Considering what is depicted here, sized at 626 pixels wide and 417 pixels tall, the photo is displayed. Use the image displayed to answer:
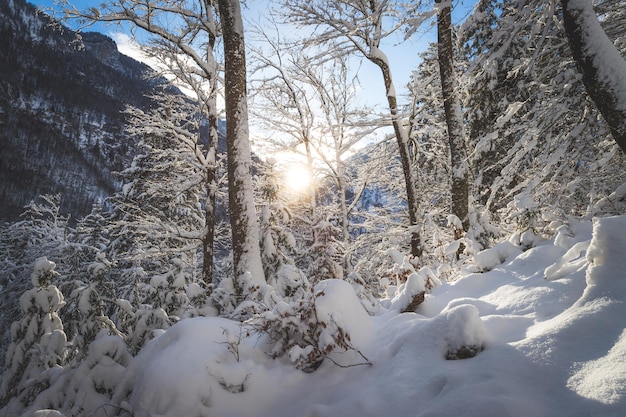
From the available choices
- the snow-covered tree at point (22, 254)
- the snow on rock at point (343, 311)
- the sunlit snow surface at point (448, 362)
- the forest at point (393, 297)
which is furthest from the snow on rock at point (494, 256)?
the snow-covered tree at point (22, 254)

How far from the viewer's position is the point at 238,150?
5.39 meters

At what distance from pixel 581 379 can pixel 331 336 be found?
4.52 ft

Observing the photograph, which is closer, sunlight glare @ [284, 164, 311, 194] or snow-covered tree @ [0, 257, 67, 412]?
snow-covered tree @ [0, 257, 67, 412]

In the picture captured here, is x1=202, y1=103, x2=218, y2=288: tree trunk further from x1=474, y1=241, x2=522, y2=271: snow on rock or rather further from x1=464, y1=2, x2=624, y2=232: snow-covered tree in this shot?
x1=464, y1=2, x2=624, y2=232: snow-covered tree

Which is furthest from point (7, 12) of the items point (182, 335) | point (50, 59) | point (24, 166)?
point (182, 335)

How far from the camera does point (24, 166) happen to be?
86.7 m

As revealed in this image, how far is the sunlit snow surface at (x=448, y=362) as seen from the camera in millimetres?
1341

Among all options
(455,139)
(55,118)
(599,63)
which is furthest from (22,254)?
(55,118)

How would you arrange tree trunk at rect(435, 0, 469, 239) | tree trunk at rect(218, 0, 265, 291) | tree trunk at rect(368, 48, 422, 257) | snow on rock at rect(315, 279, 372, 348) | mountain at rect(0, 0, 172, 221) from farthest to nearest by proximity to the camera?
mountain at rect(0, 0, 172, 221) < tree trunk at rect(368, 48, 422, 257) < tree trunk at rect(435, 0, 469, 239) < tree trunk at rect(218, 0, 265, 291) < snow on rock at rect(315, 279, 372, 348)

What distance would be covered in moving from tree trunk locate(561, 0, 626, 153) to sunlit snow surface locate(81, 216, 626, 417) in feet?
3.87

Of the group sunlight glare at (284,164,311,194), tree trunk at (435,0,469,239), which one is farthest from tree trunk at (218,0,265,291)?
sunlight glare at (284,164,311,194)

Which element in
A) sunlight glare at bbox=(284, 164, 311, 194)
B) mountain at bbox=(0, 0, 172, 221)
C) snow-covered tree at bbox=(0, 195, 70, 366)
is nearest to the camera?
sunlight glare at bbox=(284, 164, 311, 194)

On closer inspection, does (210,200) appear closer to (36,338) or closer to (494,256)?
(36,338)

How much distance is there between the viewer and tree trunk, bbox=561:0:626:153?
2.96 meters
